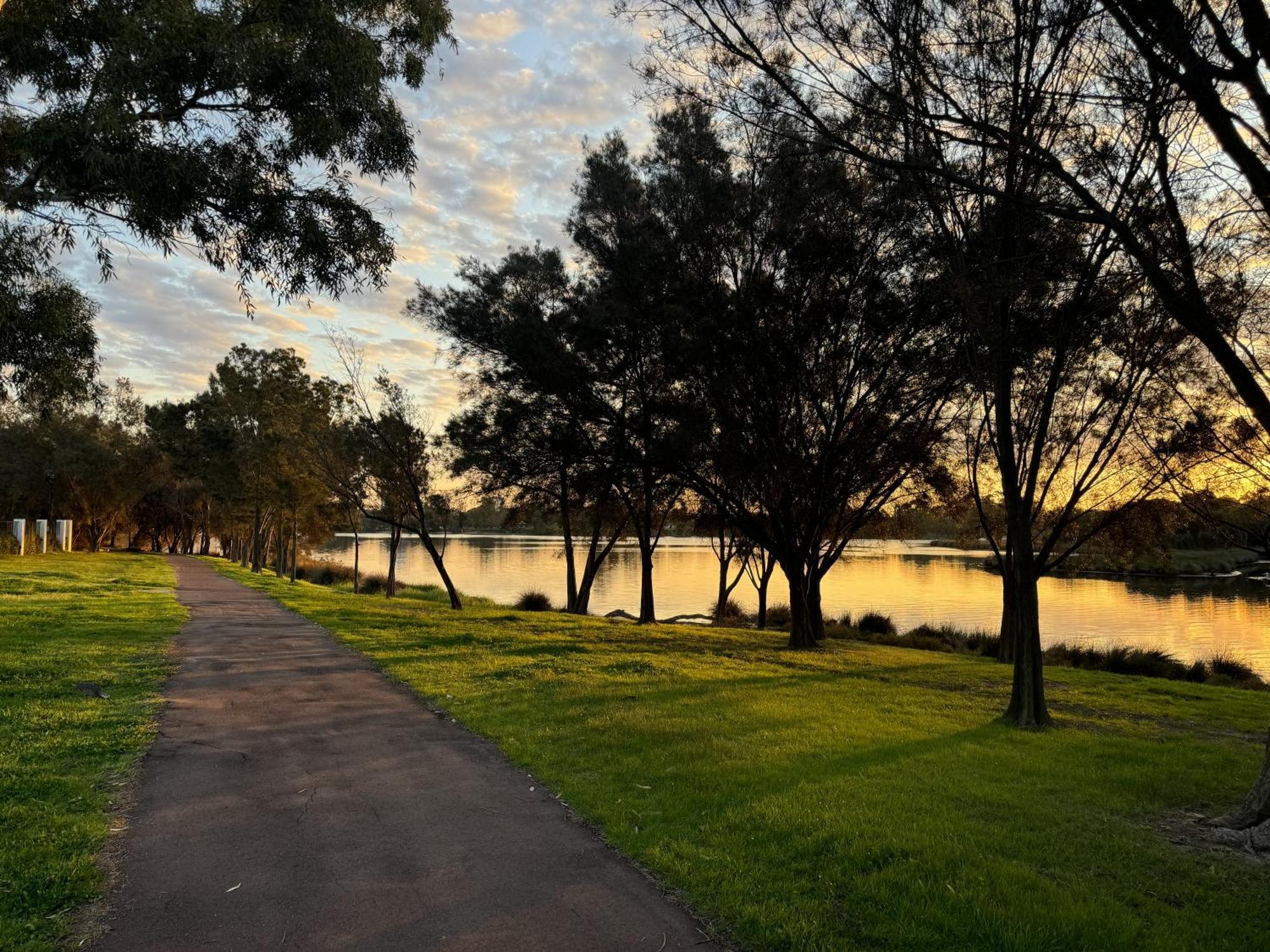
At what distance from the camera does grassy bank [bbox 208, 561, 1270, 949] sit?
3922 mm

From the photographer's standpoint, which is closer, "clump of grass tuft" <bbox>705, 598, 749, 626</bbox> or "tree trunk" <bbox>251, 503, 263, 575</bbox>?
"clump of grass tuft" <bbox>705, 598, 749, 626</bbox>

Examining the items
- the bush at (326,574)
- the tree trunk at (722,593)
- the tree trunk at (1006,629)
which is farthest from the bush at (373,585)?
the tree trunk at (1006,629)

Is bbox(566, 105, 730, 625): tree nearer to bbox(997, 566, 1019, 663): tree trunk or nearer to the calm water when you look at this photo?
bbox(997, 566, 1019, 663): tree trunk

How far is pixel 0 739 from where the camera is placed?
6.53 metres

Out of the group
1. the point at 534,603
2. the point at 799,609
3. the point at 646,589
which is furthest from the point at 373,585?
the point at 799,609

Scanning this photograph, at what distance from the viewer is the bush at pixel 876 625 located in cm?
2692

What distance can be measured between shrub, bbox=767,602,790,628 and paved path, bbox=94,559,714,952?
23.9 m

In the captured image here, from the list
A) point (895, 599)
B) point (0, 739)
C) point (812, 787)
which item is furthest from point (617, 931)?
point (895, 599)

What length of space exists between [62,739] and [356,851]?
400cm

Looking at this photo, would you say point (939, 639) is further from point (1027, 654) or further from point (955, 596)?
point (955, 596)

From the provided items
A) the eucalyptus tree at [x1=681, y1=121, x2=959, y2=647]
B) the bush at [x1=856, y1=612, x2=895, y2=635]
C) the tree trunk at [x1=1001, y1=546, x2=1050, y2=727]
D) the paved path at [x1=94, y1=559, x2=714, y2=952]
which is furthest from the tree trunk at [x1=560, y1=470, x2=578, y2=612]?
the paved path at [x1=94, y1=559, x2=714, y2=952]

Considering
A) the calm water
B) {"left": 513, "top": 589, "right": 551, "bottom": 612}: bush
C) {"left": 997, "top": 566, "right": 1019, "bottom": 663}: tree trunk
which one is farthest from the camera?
{"left": 513, "top": 589, "right": 551, "bottom": 612}: bush

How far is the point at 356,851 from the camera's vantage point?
4543 millimetres

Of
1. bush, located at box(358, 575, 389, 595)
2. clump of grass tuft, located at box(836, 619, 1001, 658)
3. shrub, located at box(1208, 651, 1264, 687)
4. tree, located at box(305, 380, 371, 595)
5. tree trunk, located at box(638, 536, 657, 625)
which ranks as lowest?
shrub, located at box(1208, 651, 1264, 687)
